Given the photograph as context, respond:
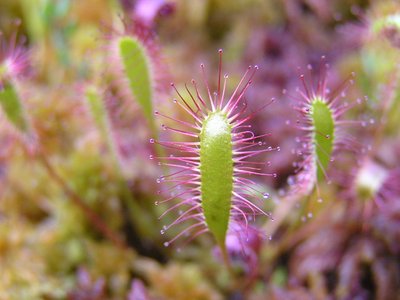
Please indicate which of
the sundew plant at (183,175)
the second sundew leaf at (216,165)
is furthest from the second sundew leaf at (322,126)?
the second sundew leaf at (216,165)

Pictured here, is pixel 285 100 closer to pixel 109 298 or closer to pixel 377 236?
pixel 377 236

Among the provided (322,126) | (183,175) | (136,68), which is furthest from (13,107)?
(322,126)

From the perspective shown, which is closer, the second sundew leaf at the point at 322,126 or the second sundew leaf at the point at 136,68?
the second sundew leaf at the point at 322,126

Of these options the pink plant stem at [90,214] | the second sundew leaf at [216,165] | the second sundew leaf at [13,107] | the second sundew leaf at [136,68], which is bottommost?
the second sundew leaf at [216,165]

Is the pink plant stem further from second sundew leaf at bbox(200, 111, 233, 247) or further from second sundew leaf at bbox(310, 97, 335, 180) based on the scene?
second sundew leaf at bbox(310, 97, 335, 180)

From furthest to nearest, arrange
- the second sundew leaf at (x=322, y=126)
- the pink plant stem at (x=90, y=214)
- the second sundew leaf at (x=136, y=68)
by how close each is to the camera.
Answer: the pink plant stem at (x=90, y=214), the second sundew leaf at (x=136, y=68), the second sundew leaf at (x=322, y=126)

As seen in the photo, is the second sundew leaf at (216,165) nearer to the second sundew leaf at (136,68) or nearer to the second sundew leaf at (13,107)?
the second sundew leaf at (136,68)

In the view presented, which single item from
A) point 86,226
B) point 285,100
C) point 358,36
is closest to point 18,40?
point 86,226

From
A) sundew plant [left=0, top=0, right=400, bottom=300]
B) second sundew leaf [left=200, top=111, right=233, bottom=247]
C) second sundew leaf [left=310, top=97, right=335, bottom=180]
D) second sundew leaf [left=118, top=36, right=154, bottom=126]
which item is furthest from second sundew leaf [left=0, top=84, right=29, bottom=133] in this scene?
second sundew leaf [left=310, top=97, right=335, bottom=180]

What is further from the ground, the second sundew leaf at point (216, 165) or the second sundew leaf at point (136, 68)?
the second sundew leaf at point (136, 68)
